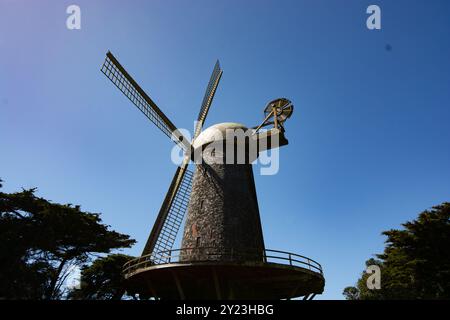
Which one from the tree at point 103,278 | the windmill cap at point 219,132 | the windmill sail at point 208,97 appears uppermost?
the windmill sail at point 208,97

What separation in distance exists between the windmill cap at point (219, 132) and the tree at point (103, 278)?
493 inches

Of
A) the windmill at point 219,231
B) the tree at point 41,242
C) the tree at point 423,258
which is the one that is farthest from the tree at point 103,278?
the tree at point 423,258

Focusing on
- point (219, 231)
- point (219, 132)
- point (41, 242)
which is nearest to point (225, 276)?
point (219, 231)

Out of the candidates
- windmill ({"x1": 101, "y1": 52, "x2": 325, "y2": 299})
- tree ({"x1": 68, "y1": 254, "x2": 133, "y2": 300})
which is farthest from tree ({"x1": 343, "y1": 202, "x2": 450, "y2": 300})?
tree ({"x1": 68, "y1": 254, "x2": 133, "y2": 300})

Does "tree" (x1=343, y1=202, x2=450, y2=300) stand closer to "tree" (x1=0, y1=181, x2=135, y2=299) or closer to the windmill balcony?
the windmill balcony

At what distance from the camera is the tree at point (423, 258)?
24.0 meters

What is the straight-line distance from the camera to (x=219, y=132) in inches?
762

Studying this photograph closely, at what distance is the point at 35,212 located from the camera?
67.9ft

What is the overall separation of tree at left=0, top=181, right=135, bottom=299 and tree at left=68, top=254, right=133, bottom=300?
167 centimetres

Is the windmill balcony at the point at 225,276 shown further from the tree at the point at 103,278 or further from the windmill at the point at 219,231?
the tree at the point at 103,278

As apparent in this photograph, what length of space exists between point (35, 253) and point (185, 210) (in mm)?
9360

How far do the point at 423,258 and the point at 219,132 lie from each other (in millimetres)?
18054
